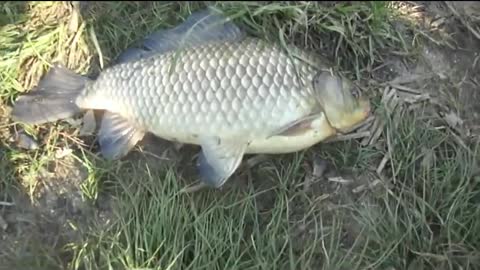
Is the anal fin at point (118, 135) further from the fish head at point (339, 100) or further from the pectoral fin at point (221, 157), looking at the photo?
the fish head at point (339, 100)

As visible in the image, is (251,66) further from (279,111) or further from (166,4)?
(166,4)

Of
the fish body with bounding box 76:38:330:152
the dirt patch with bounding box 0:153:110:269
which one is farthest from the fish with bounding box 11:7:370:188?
the dirt patch with bounding box 0:153:110:269

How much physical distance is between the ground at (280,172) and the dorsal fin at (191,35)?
5 cm

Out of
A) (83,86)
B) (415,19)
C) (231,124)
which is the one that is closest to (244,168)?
(231,124)

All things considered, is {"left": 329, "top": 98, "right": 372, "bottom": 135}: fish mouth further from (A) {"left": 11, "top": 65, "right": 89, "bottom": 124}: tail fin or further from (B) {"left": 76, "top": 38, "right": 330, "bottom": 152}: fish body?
(A) {"left": 11, "top": 65, "right": 89, "bottom": 124}: tail fin

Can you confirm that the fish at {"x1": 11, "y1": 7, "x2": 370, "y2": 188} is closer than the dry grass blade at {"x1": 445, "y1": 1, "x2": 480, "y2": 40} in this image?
Yes

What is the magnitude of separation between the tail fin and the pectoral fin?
1.24ft

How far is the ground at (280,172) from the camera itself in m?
2.12

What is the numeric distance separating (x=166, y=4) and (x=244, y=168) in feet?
1.66

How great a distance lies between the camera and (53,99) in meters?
2.18

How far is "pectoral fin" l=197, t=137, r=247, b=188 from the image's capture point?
6.75 ft

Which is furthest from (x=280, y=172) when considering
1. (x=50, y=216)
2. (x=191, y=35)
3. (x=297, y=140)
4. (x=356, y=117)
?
(x=50, y=216)

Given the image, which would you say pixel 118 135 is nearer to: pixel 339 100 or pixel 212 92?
pixel 212 92

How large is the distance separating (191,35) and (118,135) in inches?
12.5
